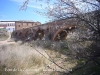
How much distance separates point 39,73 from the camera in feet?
21.6

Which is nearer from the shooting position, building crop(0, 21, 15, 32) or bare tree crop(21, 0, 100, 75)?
bare tree crop(21, 0, 100, 75)

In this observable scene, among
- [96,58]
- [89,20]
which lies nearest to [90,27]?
[89,20]

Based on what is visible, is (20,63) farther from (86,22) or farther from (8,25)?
(8,25)

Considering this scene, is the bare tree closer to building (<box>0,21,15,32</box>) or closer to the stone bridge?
the stone bridge

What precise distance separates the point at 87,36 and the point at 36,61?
4.65 metres

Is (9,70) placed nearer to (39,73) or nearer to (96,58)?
(39,73)

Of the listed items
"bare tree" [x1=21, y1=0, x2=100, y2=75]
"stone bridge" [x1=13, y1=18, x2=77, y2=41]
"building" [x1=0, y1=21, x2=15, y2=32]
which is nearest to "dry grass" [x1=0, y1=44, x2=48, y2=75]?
"stone bridge" [x1=13, y1=18, x2=77, y2=41]

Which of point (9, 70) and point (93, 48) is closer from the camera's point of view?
point (93, 48)

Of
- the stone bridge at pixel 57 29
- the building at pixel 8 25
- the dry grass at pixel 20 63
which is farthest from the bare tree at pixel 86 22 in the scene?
the building at pixel 8 25

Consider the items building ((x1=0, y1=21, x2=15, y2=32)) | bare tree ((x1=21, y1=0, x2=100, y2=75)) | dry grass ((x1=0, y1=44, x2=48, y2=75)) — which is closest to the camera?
bare tree ((x1=21, y1=0, x2=100, y2=75))

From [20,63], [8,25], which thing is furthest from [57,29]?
[8,25]

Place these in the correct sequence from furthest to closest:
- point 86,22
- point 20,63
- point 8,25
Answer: point 8,25, point 20,63, point 86,22

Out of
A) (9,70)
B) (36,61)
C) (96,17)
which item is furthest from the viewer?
(36,61)

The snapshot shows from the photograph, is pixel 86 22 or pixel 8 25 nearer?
pixel 86 22
